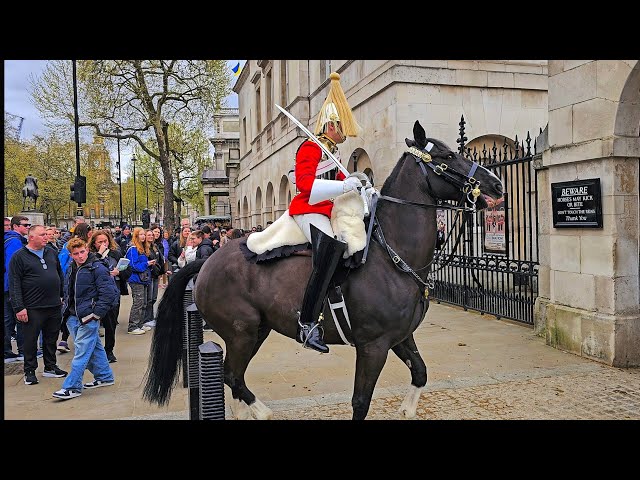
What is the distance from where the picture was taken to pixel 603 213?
6.85 metres

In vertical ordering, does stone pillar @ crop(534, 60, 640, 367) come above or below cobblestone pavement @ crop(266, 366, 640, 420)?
above

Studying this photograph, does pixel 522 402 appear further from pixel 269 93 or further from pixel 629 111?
pixel 269 93

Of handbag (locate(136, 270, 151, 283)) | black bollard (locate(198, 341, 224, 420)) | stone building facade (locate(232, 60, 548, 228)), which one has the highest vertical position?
stone building facade (locate(232, 60, 548, 228))

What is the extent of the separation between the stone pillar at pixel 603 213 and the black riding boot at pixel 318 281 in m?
4.61

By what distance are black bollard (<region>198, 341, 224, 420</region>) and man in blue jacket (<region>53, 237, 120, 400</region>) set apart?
10.9ft

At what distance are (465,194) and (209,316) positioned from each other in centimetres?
262

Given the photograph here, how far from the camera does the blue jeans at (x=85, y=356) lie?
5.90 m

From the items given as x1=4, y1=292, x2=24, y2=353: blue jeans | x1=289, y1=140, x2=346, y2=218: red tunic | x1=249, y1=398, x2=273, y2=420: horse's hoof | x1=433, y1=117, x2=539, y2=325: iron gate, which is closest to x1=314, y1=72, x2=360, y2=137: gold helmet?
x1=289, y1=140, x2=346, y2=218: red tunic

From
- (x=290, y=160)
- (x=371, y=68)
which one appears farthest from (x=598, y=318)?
(x=290, y=160)

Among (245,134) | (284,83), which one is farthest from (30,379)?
(245,134)

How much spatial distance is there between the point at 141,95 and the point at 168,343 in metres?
24.2

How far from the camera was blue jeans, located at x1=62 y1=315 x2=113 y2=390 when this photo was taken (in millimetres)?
5902

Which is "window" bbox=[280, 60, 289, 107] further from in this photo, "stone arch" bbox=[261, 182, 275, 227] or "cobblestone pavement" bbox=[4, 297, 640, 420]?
"cobblestone pavement" bbox=[4, 297, 640, 420]
